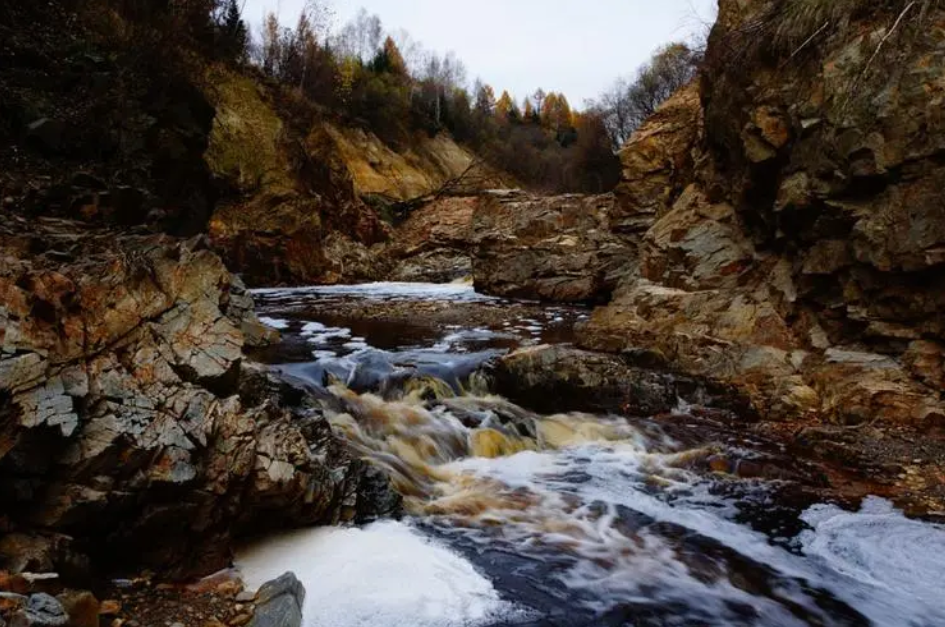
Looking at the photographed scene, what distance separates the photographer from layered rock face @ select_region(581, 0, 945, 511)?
259 inches

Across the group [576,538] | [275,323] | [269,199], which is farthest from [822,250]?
[269,199]

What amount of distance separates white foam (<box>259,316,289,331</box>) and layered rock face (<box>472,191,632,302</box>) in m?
8.07

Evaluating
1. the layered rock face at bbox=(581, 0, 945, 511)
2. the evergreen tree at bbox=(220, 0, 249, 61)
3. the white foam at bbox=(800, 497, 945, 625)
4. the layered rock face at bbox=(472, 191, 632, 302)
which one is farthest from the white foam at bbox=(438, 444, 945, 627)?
the evergreen tree at bbox=(220, 0, 249, 61)

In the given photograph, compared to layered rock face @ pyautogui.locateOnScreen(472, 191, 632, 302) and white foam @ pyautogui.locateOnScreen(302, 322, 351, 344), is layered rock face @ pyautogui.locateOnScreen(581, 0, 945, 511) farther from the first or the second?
layered rock face @ pyautogui.locateOnScreen(472, 191, 632, 302)

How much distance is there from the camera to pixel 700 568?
4328mm

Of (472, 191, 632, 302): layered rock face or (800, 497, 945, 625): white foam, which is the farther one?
(472, 191, 632, 302): layered rock face

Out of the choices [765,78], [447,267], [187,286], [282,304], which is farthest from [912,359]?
[447,267]

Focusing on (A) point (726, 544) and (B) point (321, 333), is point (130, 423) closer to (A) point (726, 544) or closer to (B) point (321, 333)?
(A) point (726, 544)

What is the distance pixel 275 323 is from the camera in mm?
12898

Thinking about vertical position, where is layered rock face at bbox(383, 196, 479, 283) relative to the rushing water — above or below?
above

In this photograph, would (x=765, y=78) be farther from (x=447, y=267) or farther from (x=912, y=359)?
Result: (x=447, y=267)

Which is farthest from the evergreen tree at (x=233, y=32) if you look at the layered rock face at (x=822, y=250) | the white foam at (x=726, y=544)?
the white foam at (x=726, y=544)

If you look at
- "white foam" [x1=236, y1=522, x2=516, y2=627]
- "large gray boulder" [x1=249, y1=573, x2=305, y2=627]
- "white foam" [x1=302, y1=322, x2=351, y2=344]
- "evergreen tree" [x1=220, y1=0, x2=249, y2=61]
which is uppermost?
"evergreen tree" [x1=220, y1=0, x2=249, y2=61]

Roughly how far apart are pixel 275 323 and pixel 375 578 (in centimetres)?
992
